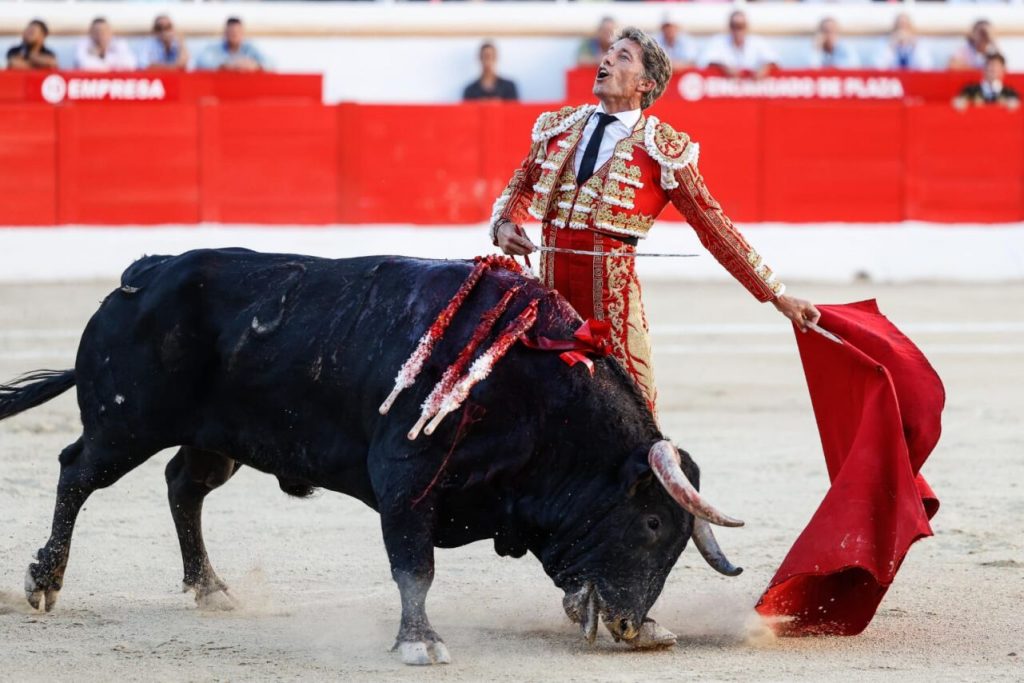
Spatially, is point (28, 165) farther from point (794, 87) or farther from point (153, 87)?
point (794, 87)

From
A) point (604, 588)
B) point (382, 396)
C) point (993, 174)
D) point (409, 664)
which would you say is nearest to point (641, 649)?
point (604, 588)

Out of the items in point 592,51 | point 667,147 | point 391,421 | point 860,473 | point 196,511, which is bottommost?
point 196,511

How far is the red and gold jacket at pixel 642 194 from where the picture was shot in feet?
12.5

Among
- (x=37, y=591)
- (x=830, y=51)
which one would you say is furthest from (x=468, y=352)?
(x=830, y=51)

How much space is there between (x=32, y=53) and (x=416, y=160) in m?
2.50

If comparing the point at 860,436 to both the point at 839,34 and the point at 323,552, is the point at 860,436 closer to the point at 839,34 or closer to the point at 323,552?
the point at 323,552

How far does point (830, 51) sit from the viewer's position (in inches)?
481

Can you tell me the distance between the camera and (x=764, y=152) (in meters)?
11.4

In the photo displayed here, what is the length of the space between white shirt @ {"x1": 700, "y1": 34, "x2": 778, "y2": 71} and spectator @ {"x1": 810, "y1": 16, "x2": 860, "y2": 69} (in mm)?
412

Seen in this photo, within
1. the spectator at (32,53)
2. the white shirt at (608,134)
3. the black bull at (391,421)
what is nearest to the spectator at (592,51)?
the spectator at (32,53)

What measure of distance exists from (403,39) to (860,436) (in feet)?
29.4

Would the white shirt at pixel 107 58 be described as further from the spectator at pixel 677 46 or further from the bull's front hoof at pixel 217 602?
the bull's front hoof at pixel 217 602

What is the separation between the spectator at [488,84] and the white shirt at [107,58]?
7.29 feet


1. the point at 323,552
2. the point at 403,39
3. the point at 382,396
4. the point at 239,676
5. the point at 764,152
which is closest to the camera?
the point at 239,676
